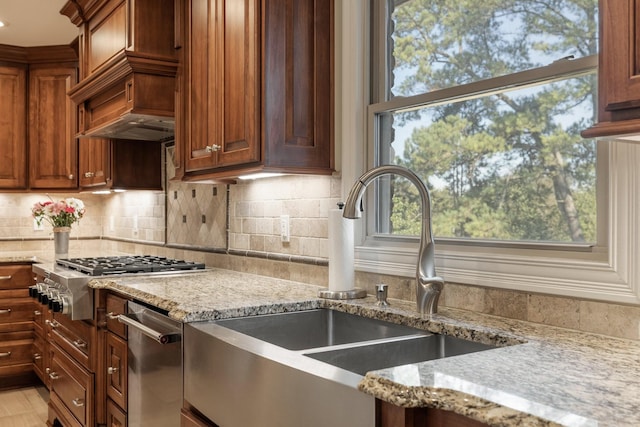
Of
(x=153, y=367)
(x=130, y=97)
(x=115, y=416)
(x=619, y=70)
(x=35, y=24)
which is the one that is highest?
(x=35, y=24)

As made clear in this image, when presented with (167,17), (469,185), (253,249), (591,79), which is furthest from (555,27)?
(167,17)

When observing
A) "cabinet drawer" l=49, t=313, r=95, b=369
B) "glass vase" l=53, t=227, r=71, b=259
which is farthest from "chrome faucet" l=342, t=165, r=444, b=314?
"glass vase" l=53, t=227, r=71, b=259

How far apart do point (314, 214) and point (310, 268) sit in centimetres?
23

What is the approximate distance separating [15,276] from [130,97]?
2119 millimetres

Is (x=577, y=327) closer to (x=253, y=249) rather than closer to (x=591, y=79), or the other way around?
(x=591, y=79)

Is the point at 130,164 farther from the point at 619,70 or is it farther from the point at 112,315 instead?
the point at 619,70

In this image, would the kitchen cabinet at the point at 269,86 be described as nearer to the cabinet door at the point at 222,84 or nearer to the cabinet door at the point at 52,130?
the cabinet door at the point at 222,84

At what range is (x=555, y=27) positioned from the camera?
64.8 inches

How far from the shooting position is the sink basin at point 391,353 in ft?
5.13

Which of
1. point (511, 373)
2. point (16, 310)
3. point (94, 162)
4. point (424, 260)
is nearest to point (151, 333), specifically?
point (424, 260)

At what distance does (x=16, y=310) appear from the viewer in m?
4.29

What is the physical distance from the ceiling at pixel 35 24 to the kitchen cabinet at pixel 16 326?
174cm

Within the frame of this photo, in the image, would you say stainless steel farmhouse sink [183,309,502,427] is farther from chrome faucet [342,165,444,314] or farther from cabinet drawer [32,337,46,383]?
cabinet drawer [32,337,46,383]

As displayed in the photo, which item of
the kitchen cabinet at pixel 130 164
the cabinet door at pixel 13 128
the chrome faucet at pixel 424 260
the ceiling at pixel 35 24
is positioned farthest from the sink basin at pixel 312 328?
the cabinet door at pixel 13 128
